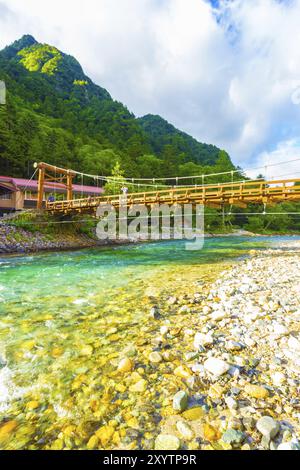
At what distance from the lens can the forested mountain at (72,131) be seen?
156 ft

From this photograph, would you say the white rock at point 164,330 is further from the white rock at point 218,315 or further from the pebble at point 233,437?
the pebble at point 233,437

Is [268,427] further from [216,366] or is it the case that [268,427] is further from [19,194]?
[19,194]

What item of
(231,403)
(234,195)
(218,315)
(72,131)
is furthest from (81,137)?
(231,403)

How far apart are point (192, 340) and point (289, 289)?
3.90 m

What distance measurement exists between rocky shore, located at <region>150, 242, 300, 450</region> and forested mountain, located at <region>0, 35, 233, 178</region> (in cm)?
5057

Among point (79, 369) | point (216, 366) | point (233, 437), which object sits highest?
point (216, 366)

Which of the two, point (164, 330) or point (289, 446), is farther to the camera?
point (164, 330)

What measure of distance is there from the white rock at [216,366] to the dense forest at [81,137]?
1462cm

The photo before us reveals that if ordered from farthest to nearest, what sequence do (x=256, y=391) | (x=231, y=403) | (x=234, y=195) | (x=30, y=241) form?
(x=30, y=241)
(x=234, y=195)
(x=256, y=391)
(x=231, y=403)

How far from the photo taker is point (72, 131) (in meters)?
80.8

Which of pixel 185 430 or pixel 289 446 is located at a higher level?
pixel 289 446

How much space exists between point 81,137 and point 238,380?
86924mm

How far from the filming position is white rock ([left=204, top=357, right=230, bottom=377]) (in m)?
3.00
